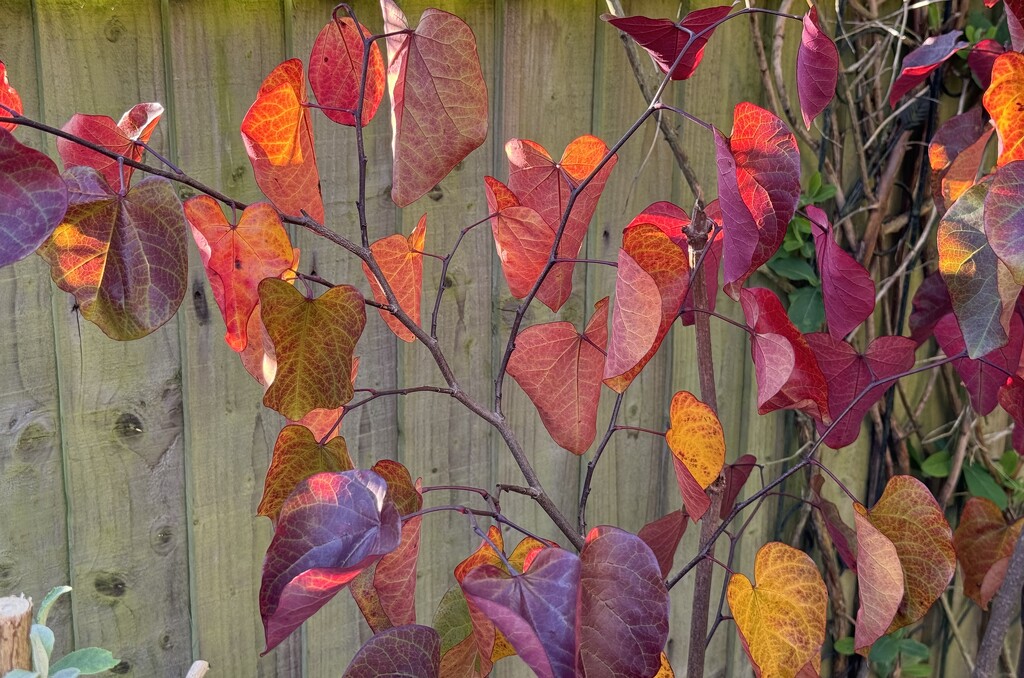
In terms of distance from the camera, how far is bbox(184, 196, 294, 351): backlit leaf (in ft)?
2.28

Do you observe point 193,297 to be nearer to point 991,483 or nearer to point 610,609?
point 610,609

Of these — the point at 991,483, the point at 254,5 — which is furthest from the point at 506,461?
the point at 991,483

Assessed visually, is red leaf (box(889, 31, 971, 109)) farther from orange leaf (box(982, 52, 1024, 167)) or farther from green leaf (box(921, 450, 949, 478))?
green leaf (box(921, 450, 949, 478))

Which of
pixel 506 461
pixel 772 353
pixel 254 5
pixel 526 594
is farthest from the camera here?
pixel 506 461

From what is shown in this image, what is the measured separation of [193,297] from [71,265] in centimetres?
54

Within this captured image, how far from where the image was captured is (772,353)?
30.7 inches

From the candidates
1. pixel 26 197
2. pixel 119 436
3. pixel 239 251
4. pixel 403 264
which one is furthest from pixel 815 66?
pixel 119 436

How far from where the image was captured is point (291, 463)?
0.73 metres

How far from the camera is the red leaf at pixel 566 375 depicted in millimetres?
793

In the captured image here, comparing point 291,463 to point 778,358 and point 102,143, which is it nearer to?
point 102,143

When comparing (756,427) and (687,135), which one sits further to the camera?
(756,427)

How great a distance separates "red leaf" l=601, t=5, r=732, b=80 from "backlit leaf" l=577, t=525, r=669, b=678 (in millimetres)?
384

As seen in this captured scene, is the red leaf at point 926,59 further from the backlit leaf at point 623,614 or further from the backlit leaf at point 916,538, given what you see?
the backlit leaf at point 623,614

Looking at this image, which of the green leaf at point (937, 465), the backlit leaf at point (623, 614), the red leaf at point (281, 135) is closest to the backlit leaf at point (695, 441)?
the backlit leaf at point (623, 614)
